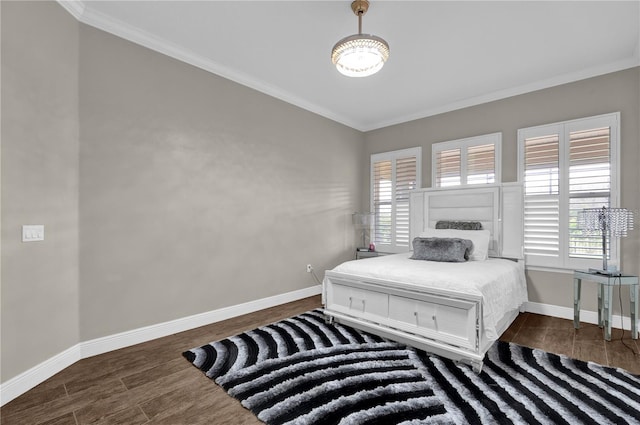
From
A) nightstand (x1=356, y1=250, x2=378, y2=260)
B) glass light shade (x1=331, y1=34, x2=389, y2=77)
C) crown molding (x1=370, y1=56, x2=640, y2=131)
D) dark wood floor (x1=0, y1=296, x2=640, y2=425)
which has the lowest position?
dark wood floor (x1=0, y1=296, x2=640, y2=425)

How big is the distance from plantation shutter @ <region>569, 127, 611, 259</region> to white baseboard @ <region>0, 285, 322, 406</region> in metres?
3.55

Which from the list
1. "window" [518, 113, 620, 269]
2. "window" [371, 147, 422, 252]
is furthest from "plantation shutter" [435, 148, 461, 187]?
"window" [518, 113, 620, 269]

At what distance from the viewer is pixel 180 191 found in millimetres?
3035

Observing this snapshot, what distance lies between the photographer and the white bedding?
233 centimetres

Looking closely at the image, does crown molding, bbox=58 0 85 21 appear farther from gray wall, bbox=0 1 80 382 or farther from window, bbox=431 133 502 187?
window, bbox=431 133 502 187

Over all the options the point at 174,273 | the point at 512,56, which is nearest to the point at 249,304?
the point at 174,273

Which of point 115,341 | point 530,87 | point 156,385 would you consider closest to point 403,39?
point 530,87

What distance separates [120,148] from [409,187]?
392cm

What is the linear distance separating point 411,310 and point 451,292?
1.29 feet

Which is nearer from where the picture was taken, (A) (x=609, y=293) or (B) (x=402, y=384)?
(B) (x=402, y=384)

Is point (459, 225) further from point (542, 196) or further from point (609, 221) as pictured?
point (609, 221)

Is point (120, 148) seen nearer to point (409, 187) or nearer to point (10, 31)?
point (10, 31)

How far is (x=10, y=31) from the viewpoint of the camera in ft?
6.42

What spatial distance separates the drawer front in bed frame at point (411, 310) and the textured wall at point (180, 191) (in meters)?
1.23
